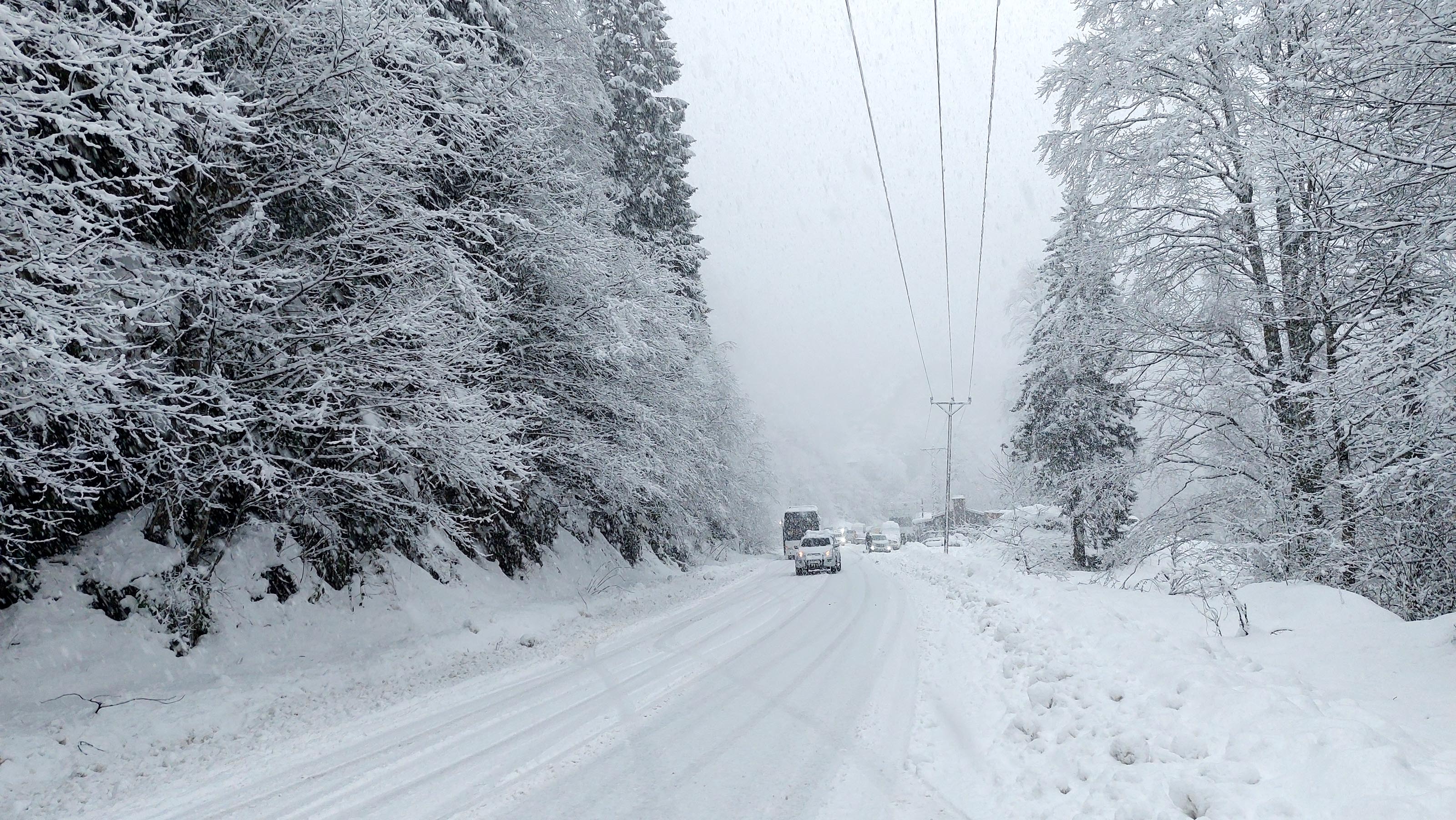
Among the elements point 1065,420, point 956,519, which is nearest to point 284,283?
point 1065,420

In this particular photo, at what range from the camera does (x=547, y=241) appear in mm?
11992

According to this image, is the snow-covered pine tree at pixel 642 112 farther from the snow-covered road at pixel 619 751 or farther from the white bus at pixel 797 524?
the white bus at pixel 797 524

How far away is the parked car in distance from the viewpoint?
1030 inches

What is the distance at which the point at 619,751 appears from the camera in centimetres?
506

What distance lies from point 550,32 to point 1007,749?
1562 cm

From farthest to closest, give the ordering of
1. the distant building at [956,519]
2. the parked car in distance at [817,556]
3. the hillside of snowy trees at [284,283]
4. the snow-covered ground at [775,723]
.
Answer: the distant building at [956,519]
the parked car in distance at [817,556]
the hillside of snowy trees at [284,283]
the snow-covered ground at [775,723]

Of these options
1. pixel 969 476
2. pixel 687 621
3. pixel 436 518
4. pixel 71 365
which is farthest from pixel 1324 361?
pixel 969 476

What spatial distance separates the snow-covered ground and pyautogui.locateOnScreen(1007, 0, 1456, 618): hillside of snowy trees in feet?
4.91

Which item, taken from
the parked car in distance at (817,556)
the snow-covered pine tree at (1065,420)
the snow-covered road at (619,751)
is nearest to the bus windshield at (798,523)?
the parked car in distance at (817,556)

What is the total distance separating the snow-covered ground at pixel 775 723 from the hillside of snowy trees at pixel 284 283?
4.48ft

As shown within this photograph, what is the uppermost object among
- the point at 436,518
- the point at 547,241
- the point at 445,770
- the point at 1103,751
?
the point at 547,241

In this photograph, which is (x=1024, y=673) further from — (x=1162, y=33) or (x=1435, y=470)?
(x=1162, y=33)

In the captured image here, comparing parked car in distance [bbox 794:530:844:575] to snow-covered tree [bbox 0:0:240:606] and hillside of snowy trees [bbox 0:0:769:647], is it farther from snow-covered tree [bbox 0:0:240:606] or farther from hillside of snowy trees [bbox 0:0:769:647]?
snow-covered tree [bbox 0:0:240:606]

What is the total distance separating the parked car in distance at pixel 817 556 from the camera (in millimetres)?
26172
